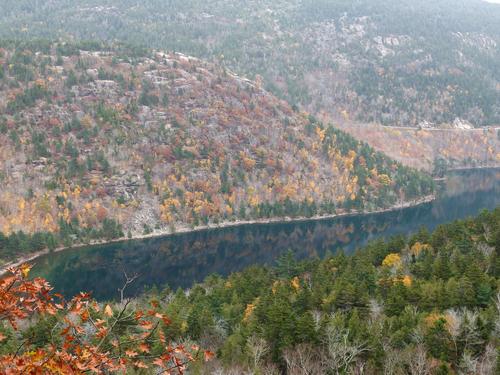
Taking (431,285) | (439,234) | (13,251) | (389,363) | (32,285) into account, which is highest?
(32,285)

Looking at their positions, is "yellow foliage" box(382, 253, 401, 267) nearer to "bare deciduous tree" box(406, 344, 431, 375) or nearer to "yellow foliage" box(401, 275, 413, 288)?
"yellow foliage" box(401, 275, 413, 288)

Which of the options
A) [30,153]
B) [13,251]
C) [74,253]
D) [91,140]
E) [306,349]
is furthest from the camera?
[91,140]

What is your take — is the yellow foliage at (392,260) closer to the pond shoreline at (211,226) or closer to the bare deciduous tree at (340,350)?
the bare deciduous tree at (340,350)

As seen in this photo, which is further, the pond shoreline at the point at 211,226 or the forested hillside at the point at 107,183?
the forested hillside at the point at 107,183

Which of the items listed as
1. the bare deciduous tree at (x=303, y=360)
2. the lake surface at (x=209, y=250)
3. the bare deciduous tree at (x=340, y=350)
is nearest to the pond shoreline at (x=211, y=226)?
the lake surface at (x=209, y=250)

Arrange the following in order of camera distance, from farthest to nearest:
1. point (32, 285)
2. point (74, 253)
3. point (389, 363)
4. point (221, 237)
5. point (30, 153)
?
1. point (30, 153)
2. point (221, 237)
3. point (74, 253)
4. point (389, 363)
5. point (32, 285)

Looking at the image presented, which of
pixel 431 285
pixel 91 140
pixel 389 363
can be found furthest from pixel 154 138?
pixel 389 363

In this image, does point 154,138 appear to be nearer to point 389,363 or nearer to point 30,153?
point 30,153

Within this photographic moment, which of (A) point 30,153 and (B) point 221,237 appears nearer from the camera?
(B) point 221,237
